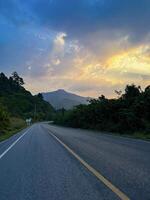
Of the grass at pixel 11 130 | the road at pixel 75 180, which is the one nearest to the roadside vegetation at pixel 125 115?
the grass at pixel 11 130

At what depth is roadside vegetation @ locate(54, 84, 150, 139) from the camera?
4260cm

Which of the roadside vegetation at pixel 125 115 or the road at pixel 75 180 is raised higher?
the roadside vegetation at pixel 125 115

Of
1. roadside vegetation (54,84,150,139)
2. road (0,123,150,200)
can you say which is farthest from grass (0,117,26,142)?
road (0,123,150,200)

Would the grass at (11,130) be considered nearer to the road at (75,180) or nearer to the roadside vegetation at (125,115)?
the roadside vegetation at (125,115)

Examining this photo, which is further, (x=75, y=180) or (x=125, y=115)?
(x=125, y=115)

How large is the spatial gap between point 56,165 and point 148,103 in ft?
100.0

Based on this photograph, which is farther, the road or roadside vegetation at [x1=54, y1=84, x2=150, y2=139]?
roadside vegetation at [x1=54, y1=84, x2=150, y2=139]

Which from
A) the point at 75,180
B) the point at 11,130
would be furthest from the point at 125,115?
the point at 75,180

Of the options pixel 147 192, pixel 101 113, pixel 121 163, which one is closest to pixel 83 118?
pixel 101 113

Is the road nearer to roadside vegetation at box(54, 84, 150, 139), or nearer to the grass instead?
roadside vegetation at box(54, 84, 150, 139)

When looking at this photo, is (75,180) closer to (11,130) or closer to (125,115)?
(125,115)

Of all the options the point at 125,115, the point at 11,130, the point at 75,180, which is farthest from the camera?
the point at 11,130

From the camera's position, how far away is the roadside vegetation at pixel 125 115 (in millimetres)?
42603

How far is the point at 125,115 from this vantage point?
4572 cm
